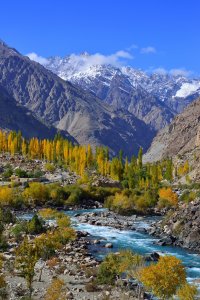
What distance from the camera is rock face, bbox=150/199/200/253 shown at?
7025 cm

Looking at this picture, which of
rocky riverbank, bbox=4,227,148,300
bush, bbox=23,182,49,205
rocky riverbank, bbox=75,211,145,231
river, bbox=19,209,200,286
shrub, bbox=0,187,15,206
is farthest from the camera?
bush, bbox=23,182,49,205

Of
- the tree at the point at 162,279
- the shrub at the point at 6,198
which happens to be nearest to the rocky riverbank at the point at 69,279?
the tree at the point at 162,279

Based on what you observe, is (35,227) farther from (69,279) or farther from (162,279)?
(162,279)

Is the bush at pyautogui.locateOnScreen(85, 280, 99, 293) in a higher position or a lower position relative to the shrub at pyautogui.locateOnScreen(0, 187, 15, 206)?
lower

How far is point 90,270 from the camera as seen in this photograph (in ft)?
156

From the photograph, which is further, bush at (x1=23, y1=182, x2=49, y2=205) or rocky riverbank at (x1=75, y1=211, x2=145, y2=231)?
bush at (x1=23, y1=182, x2=49, y2=205)

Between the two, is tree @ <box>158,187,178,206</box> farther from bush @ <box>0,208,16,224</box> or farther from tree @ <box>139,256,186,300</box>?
tree @ <box>139,256,186,300</box>

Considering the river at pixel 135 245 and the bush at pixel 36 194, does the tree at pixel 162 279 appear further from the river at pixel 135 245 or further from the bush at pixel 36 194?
the bush at pixel 36 194

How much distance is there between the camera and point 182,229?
7500cm

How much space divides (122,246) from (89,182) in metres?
69.6

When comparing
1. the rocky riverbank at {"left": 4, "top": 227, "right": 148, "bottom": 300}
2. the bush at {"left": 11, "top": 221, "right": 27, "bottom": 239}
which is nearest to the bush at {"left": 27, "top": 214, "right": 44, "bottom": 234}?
the bush at {"left": 11, "top": 221, "right": 27, "bottom": 239}

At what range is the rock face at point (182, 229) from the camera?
70.2 meters

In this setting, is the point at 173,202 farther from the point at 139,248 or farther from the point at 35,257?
the point at 35,257

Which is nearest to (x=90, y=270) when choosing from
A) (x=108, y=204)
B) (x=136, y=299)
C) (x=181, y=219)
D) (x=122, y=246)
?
(x=136, y=299)
